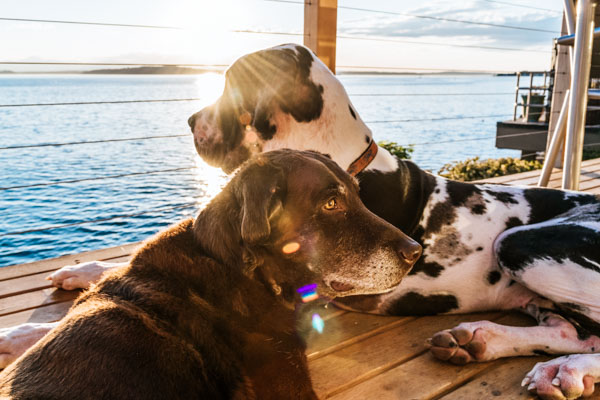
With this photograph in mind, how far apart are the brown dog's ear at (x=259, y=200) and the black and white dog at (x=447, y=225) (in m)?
0.89

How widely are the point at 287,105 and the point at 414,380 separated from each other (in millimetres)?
1423

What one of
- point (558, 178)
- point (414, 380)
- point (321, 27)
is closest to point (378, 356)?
point (414, 380)

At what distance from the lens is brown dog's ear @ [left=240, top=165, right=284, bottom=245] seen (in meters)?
1.50

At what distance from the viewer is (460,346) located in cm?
212

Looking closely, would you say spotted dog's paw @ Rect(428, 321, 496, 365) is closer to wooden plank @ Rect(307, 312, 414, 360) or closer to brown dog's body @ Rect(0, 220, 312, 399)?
wooden plank @ Rect(307, 312, 414, 360)

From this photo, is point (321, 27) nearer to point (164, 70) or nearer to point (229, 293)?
point (164, 70)

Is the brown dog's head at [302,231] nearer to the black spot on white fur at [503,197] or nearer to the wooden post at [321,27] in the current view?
the black spot on white fur at [503,197]

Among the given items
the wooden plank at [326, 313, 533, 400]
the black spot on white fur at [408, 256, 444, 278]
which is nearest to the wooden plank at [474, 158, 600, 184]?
the black spot on white fur at [408, 256, 444, 278]

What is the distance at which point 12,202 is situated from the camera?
31.5 feet

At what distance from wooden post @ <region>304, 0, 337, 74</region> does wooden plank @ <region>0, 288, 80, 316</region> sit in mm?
2322

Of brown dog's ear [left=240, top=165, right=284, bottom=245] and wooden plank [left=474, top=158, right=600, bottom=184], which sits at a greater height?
brown dog's ear [left=240, top=165, right=284, bottom=245]

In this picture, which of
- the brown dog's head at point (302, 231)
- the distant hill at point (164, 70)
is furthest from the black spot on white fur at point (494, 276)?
the distant hill at point (164, 70)

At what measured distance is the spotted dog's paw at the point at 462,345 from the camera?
2.10 m

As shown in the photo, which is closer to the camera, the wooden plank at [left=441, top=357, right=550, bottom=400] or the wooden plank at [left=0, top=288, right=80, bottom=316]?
the wooden plank at [left=441, top=357, right=550, bottom=400]
